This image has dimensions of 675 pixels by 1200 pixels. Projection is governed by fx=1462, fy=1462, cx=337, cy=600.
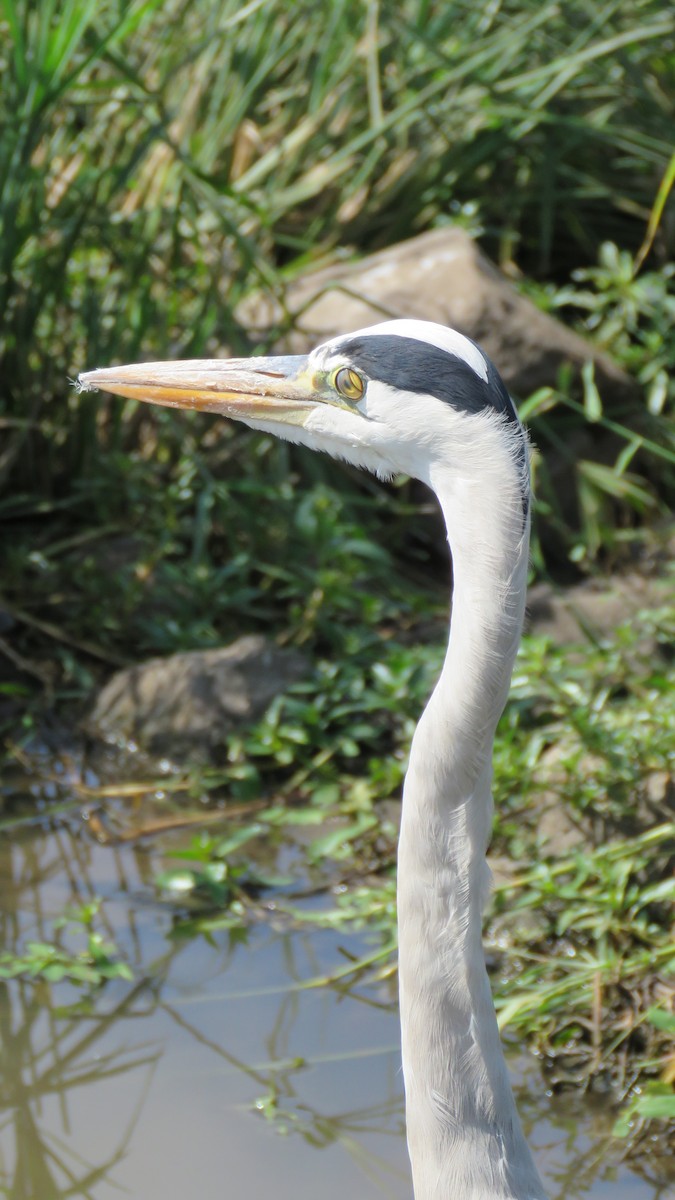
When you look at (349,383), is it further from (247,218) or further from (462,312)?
(247,218)

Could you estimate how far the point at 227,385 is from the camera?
2021 mm

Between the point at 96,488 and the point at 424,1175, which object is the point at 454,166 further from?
the point at 424,1175

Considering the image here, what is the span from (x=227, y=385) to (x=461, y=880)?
2.48 feet

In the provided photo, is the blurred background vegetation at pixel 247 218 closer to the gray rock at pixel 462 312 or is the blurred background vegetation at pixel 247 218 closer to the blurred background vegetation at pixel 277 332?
the blurred background vegetation at pixel 277 332

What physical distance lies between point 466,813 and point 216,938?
1385mm

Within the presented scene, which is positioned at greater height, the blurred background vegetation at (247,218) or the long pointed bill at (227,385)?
the long pointed bill at (227,385)

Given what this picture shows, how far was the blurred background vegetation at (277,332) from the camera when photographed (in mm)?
3260

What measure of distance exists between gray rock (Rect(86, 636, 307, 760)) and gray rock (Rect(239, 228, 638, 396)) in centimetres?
102

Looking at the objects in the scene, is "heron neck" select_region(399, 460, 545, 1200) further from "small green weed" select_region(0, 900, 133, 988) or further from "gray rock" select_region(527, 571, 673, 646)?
"gray rock" select_region(527, 571, 673, 646)

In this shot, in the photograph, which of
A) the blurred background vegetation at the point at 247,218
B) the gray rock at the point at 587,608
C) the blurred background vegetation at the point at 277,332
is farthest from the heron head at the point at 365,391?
the gray rock at the point at 587,608

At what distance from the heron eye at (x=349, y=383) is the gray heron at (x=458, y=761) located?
0.03 metres

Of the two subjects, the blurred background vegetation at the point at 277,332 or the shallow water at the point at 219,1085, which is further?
the blurred background vegetation at the point at 277,332

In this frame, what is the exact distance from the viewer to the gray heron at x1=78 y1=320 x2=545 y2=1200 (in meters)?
1.69

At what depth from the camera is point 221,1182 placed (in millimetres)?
2311
